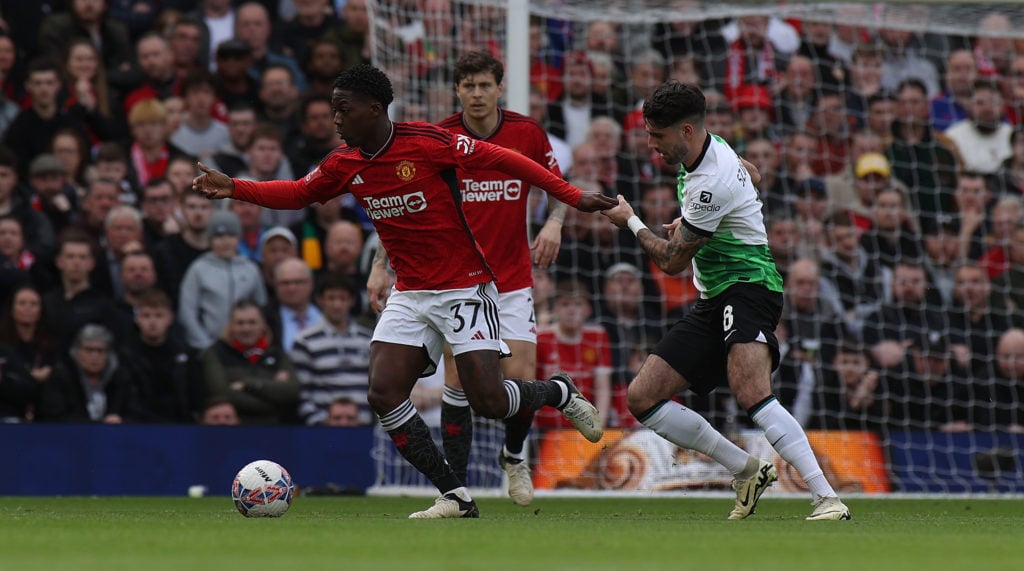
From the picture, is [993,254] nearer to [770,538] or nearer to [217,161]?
[217,161]

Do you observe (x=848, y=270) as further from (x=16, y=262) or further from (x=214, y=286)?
(x=16, y=262)

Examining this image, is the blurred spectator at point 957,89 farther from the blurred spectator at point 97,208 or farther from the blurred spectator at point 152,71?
the blurred spectator at point 97,208

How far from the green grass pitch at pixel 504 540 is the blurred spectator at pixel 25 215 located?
13.1 ft

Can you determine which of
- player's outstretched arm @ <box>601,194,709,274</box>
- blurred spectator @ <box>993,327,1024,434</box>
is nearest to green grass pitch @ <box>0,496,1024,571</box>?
player's outstretched arm @ <box>601,194,709,274</box>

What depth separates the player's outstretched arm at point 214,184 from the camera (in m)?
8.37

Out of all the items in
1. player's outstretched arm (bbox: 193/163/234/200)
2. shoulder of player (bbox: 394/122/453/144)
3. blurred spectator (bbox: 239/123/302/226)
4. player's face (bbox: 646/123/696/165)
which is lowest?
player's outstretched arm (bbox: 193/163/234/200)

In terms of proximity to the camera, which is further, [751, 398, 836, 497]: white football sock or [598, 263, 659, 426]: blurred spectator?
[598, 263, 659, 426]: blurred spectator

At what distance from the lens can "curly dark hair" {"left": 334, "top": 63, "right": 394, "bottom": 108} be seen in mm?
8156

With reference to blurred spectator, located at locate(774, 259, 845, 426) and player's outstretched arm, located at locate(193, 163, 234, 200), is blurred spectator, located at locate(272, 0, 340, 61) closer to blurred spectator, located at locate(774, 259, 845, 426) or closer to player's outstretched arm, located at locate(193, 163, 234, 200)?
blurred spectator, located at locate(774, 259, 845, 426)

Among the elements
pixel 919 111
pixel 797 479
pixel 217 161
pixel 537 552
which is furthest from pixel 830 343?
pixel 537 552

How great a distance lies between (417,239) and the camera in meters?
8.52

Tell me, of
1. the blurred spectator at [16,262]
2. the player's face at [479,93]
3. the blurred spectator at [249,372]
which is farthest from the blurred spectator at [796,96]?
the blurred spectator at [16,262]

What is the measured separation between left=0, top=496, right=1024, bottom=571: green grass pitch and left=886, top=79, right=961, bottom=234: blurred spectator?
5551mm

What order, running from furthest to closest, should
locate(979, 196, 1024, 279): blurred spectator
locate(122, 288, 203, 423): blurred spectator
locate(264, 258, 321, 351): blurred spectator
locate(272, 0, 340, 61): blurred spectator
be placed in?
locate(272, 0, 340, 61): blurred spectator → locate(979, 196, 1024, 279): blurred spectator → locate(264, 258, 321, 351): blurred spectator → locate(122, 288, 203, 423): blurred spectator
